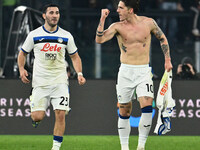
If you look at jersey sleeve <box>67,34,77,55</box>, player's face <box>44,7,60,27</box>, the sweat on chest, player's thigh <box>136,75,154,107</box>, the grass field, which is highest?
player's face <box>44,7,60,27</box>

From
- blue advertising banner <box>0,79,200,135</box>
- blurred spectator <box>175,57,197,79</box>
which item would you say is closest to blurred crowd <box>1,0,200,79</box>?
blurred spectator <box>175,57,197,79</box>

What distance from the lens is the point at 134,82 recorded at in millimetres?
9945

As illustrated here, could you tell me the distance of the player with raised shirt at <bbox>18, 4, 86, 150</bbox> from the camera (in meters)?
9.85

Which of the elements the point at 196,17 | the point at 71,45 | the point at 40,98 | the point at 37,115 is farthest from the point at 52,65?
the point at 196,17

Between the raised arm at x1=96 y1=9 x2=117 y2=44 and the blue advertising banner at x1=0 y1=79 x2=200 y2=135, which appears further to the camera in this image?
the blue advertising banner at x1=0 y1=79 x2=200 y2=135

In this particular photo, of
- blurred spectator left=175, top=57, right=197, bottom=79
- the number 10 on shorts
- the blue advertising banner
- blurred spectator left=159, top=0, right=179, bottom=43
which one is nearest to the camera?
the number 10 on shorts

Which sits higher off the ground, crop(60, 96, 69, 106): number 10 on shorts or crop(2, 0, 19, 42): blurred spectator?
crop(2, 0, 19, 42): blurred spectator

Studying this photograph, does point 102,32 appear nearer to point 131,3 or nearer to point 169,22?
point 131,3

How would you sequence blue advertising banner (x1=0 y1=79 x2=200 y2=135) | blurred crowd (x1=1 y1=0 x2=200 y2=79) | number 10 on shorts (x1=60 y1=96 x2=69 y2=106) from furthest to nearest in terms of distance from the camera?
blurred crowd (x1=1 y1=0 x2=200 y2=79) < blue advertising banner (x1=0 y1=79 x2=200 y2=135) < number 10 on shorts (x1=60 y1=96 x2=69 y2=106)

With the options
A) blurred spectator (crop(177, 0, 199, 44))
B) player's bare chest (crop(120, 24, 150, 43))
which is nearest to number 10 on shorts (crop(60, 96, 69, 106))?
player's bare chest (crop(120, 24, 150, 43))

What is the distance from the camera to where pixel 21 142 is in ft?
39.0

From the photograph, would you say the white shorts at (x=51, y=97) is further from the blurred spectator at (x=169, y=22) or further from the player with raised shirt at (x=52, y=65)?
the blurred spectator at (x=169, y=22)

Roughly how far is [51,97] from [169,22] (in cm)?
699

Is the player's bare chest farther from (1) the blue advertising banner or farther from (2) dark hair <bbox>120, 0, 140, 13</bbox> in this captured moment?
(1) the blue advertising banner
